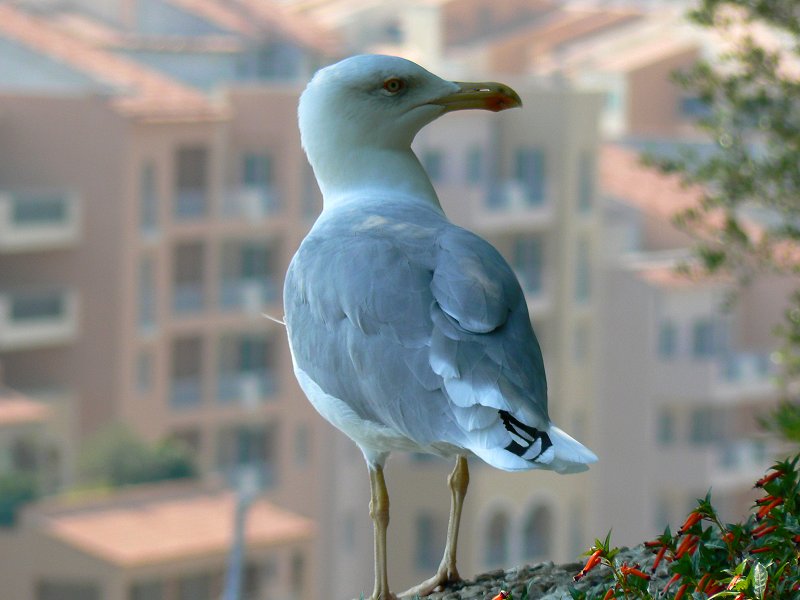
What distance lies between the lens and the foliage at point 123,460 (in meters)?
24.8

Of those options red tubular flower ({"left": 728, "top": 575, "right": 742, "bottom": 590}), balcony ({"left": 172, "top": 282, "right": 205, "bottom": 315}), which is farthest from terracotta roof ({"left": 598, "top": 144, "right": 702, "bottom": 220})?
red tubular flower ({"left": 728, "top": 575, "right": 742, "bottom": 590})

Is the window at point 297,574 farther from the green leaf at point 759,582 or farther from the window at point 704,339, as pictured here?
the green leaf at point 759,582

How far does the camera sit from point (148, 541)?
2130cm

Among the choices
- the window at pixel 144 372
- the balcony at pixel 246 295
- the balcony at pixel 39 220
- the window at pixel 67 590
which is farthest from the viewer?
the balcony at pixel 246 295

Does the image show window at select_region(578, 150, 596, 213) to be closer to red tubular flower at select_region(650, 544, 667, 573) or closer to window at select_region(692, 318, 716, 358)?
window at select_region(692, 318, 716, 358)

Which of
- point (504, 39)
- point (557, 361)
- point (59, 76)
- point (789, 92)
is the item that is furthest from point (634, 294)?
point (789, 92)

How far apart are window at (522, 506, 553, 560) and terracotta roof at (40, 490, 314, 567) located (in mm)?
6981

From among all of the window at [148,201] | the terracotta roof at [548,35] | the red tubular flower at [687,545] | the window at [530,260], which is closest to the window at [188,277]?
the window at [148,201]

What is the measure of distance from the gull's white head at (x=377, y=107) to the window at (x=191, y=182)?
23366mm

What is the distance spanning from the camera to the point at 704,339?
30.5m

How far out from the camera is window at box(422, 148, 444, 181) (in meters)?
28.4

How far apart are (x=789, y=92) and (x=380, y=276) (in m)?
3.85

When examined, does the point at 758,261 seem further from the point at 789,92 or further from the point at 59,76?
the point at 59,76

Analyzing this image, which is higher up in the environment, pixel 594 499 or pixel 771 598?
pixel 771 598
